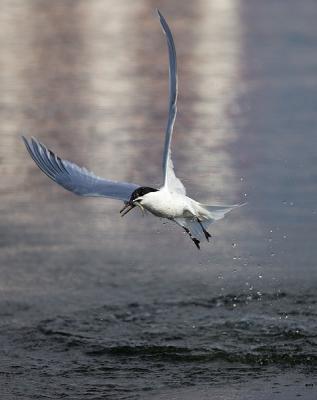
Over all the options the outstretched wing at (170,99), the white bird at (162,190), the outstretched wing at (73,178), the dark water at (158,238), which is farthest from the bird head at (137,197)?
the dark water at (158,238)

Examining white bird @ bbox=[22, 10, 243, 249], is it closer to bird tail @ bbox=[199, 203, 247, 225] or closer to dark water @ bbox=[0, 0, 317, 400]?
bird tail @ bbox=[199, 203, 247, 225]

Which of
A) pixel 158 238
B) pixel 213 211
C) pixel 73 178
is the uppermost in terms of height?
pixel 73 178

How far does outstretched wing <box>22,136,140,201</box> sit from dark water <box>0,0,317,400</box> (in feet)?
3.97

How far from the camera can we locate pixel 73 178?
8.18 metres

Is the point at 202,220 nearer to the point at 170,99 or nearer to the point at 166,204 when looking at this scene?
the point at 166,204

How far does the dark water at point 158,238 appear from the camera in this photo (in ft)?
28.5

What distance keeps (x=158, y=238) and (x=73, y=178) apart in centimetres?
301

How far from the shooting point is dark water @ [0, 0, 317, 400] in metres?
8.68

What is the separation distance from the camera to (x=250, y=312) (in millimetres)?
9828

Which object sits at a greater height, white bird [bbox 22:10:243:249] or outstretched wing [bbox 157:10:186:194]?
outstretched wing [bbox 157:10:186:194]

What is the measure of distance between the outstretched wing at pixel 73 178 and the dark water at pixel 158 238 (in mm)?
1209

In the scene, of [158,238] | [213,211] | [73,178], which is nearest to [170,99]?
→ [213,211]

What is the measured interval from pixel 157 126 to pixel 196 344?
6311 millimetres

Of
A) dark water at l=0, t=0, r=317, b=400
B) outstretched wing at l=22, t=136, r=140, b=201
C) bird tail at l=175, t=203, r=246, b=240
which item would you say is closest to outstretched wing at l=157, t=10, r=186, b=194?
bird tail at l=175, t=203, r=246, b=240
